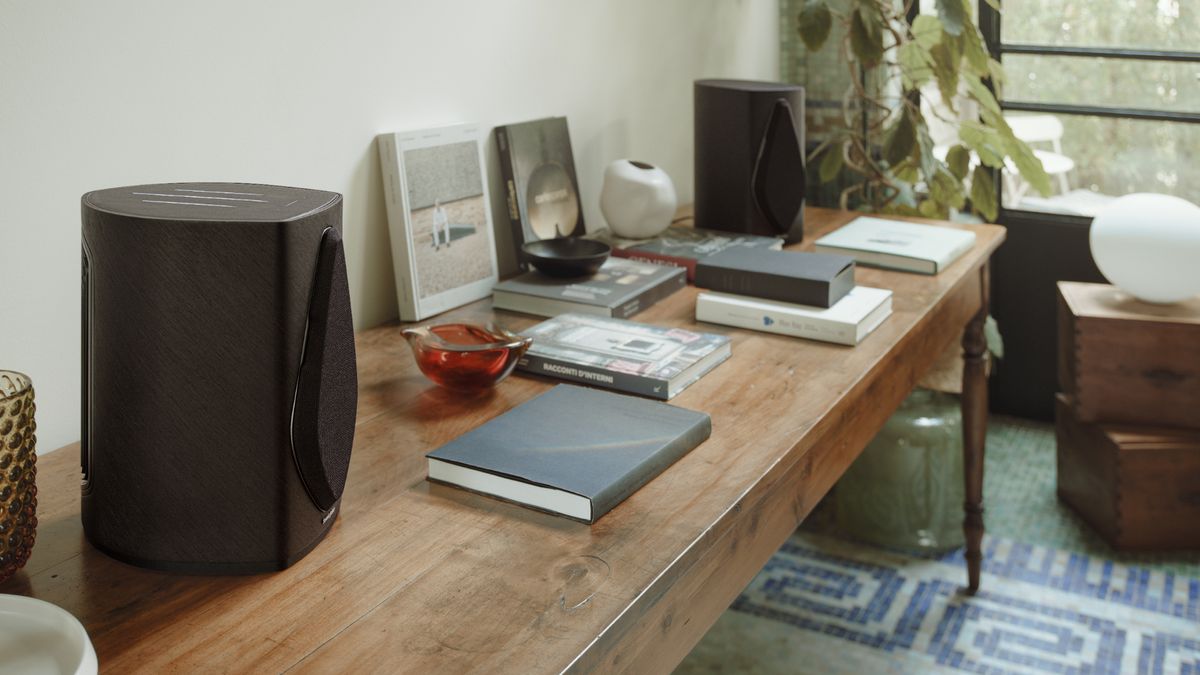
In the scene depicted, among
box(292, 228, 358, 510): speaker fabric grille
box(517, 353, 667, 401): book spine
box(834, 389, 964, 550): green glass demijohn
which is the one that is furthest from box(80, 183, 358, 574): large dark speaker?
box(834, 389, 964, 550): green glass demijohn

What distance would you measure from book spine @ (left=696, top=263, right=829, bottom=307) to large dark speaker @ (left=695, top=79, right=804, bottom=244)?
31cm

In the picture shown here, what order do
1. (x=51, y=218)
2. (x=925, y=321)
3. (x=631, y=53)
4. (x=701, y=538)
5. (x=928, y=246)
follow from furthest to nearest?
(x=631, y=53) < (x=928, y=246) < (x=925, y=321) < (x=51, y=218) < (x=701, y=538)

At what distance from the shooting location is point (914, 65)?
224 cm

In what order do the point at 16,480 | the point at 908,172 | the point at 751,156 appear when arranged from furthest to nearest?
the point at 908,172, the point at 751,156, the point at 16,480

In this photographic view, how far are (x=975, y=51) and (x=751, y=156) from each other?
689 mm

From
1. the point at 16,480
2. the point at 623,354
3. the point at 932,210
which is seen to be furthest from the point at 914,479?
the point at 16,480

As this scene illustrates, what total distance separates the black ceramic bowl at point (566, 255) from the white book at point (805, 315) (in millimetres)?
165

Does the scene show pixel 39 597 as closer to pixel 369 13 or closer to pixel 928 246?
pixel 369 13

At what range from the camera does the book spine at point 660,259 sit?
65.0 inches

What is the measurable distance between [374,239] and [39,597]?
713 millimetres

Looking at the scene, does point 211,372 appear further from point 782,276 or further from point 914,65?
point 914,65

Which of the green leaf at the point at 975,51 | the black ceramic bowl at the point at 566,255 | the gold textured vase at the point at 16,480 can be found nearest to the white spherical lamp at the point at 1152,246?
the green leaf at the point at 975,51

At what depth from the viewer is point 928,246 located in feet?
5.93

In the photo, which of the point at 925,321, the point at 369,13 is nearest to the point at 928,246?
the point at 925,321
